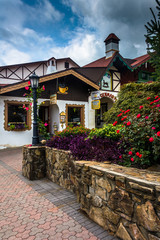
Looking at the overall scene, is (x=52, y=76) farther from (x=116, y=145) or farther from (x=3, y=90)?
(x=116, y=145)

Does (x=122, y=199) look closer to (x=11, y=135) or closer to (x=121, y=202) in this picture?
Result: (x=121, y=202)

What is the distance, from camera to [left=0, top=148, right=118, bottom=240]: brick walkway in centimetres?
279

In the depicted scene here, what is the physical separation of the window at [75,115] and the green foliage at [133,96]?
5.52m

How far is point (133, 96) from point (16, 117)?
7390 mm

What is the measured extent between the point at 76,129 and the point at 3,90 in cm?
565

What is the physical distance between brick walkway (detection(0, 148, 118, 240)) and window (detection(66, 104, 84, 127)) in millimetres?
8410

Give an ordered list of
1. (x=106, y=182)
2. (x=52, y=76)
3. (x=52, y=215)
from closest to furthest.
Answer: (x=106, y=182) < (x=52, y=215) < (x=52, y=76)

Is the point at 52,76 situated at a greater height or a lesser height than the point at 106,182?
greater

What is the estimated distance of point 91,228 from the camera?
291 centimetres

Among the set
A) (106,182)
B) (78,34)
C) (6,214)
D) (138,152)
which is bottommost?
(6,214)

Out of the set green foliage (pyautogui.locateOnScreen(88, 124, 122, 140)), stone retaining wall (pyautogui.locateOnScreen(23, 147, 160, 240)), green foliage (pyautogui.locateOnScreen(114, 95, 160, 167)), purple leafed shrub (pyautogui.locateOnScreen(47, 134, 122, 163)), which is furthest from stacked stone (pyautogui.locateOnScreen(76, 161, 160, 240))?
green foliage (pyautogui.locateOnScreen(88, 124, 122, 140))

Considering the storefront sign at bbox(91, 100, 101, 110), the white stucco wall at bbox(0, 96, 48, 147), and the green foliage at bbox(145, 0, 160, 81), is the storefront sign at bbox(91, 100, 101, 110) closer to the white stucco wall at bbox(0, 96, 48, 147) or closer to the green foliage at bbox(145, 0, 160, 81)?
the white stucco wall at bbox(0, 96, 48, 147)

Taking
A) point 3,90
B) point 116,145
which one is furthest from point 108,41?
point 116,145

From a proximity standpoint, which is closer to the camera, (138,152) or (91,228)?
(91,228)
